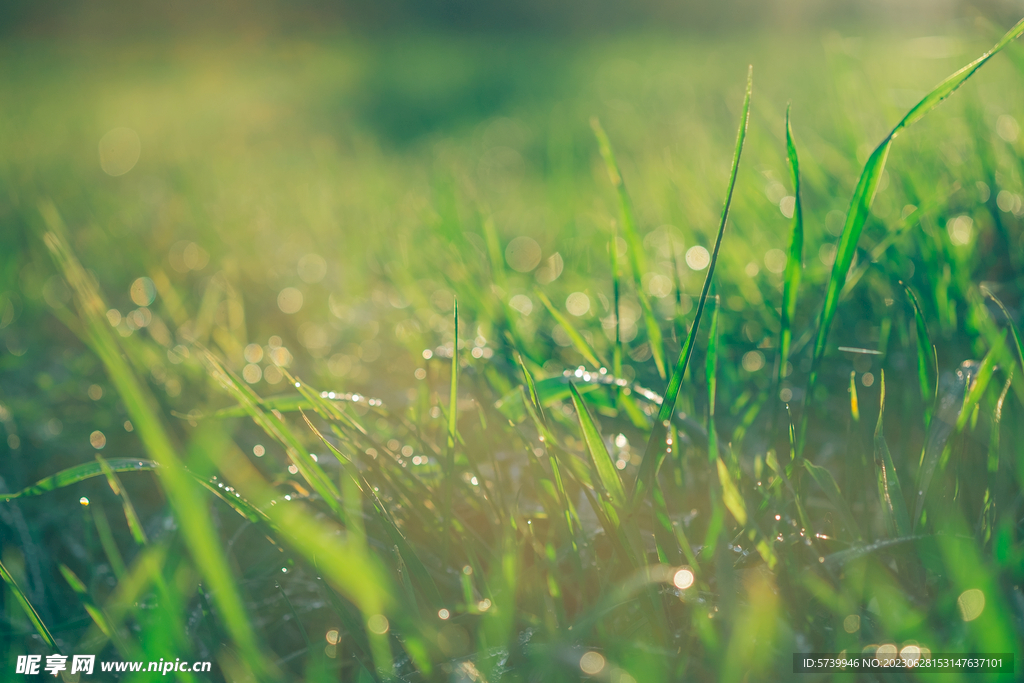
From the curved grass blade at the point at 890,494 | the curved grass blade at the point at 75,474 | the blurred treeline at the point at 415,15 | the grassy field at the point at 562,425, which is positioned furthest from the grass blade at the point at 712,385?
the blurred treeline at the point at 415,15

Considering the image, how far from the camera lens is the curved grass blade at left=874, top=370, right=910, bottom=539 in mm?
539

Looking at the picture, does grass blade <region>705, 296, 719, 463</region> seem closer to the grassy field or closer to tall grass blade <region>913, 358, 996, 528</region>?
the grassy field

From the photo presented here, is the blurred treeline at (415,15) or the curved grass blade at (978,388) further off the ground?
the blurred treeline at (415,15)

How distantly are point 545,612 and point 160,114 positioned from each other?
5.68 meters

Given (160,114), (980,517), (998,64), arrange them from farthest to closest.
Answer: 1. (160,114)
2. (998,64)
3. (980,517)

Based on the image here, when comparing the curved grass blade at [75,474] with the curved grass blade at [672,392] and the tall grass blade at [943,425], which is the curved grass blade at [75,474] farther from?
the tall grass blade at [943,425]

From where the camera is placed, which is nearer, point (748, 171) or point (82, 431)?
point (82, 431)

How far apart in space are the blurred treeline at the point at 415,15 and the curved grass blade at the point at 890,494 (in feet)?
39.2

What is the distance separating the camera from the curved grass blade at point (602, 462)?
56 cm

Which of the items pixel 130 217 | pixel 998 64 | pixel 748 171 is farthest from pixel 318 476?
pixel 998 64

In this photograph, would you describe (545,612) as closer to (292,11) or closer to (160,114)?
(160,114)

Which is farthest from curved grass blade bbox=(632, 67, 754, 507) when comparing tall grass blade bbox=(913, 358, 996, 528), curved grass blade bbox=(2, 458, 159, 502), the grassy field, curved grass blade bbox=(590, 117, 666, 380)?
curved grass blade bbox=(2, 458, 159, 502)

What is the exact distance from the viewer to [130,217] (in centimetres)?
213

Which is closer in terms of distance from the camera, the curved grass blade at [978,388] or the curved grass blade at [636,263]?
the curved grass blade at [978,388]
